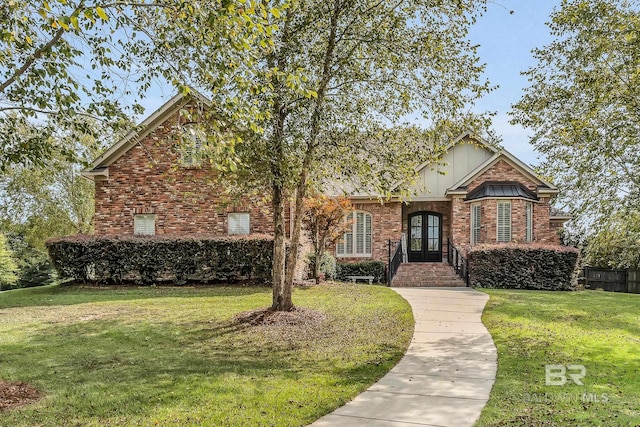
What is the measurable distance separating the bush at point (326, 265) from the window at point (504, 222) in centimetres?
661

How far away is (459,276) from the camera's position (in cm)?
1938

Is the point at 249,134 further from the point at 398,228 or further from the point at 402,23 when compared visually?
the point at 398,228

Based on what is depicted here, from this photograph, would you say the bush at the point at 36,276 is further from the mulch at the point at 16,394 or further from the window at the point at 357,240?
the mulch at the point at 16,394

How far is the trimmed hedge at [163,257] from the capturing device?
55.6 ft

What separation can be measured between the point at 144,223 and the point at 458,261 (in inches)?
488

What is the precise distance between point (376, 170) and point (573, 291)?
11.1 meters

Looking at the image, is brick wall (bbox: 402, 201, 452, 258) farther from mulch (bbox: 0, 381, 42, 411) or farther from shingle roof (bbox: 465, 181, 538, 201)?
mulch (bbox: 0, 381, 42, 411)

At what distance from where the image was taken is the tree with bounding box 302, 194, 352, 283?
1798 cm

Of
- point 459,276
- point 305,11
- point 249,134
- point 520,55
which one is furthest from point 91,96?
point 459,276

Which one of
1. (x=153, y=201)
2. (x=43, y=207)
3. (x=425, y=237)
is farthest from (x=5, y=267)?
(x=425, y=237)

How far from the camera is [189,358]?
25.7ft

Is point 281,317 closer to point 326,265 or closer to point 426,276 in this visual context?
point 326,265

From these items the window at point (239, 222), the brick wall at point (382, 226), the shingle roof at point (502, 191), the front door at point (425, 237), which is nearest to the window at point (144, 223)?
the window at point (239, 222)

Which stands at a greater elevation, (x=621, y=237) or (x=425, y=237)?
(x=621, y=237)
